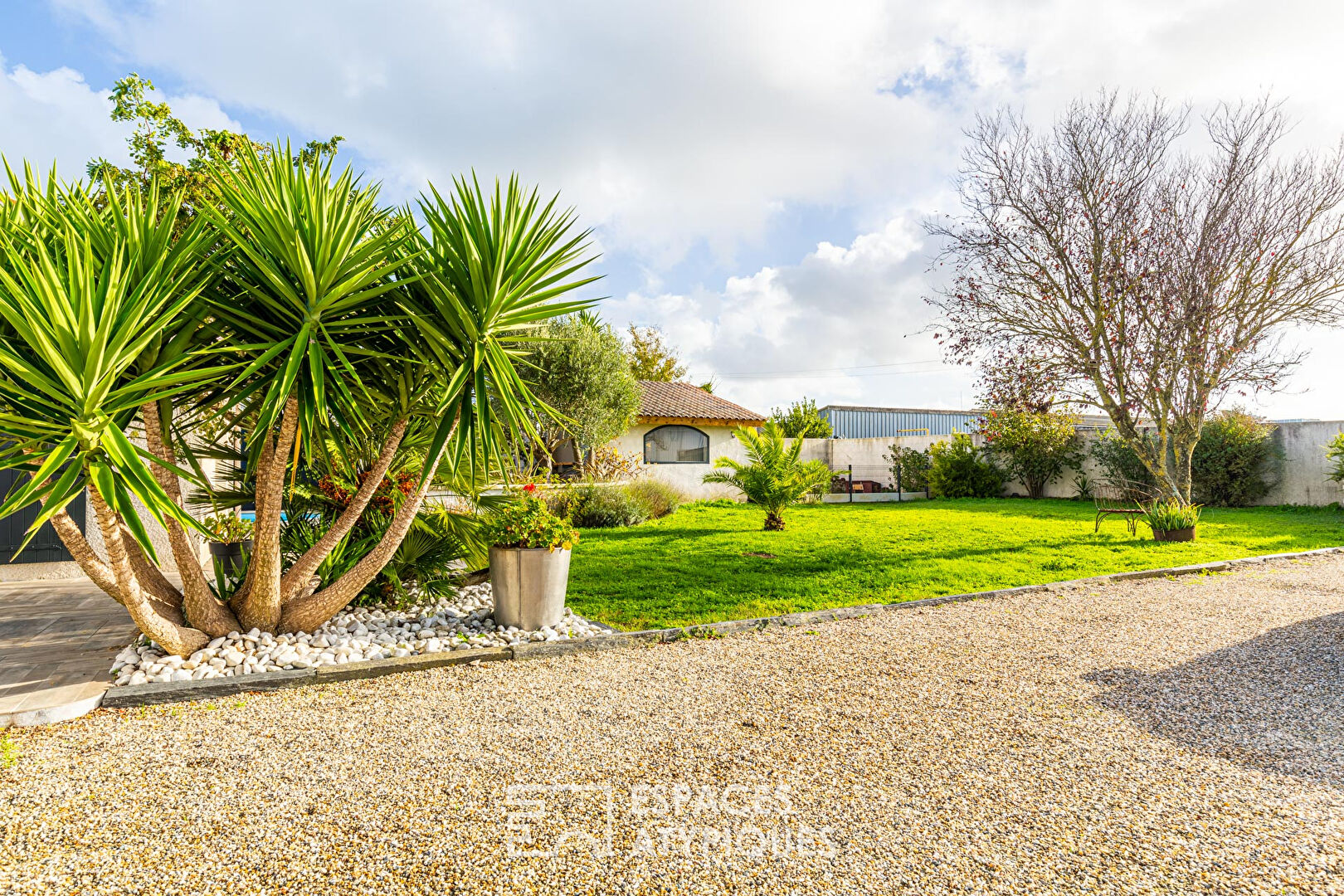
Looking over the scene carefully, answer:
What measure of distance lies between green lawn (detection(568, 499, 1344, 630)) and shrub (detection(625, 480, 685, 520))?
2.31ft

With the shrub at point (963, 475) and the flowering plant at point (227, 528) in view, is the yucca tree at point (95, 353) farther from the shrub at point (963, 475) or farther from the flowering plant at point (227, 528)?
the shrub at point (963, 475)

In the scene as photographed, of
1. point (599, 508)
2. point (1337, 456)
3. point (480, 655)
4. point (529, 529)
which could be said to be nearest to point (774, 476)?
point (599, 508)

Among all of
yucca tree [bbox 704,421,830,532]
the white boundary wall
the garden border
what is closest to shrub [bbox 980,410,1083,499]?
the white boundary wall

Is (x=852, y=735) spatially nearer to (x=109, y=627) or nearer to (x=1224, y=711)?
(x=1224, y=711)

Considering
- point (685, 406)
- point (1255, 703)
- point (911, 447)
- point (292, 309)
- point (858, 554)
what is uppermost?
point (685, 406)

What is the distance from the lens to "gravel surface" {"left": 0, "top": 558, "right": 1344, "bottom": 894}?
231 cm

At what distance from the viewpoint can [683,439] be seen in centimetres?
2098

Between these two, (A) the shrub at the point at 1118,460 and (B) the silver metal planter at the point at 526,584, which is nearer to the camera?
(B) the silver metal planter at the point at 526,584

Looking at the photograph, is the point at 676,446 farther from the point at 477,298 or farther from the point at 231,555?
the point at 477,298

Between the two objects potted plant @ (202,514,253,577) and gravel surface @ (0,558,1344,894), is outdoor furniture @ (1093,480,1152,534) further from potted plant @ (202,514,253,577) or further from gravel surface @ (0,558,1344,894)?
potted plant @ (202,514,253,577)

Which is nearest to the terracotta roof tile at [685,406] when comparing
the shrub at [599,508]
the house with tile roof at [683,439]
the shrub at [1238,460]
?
the house with tile roof at [683,439]

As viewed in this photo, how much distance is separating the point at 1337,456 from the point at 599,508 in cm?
1656

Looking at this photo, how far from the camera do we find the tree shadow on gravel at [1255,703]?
3314mm

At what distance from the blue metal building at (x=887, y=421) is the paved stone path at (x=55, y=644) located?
87.5 feet
